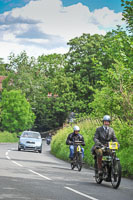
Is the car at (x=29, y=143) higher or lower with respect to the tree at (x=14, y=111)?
lower

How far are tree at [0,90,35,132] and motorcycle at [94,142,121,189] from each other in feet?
211

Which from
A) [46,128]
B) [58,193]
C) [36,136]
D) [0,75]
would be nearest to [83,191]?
[58,193]

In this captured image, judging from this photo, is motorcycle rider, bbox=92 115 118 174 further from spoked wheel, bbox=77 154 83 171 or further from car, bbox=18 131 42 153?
car, bbox=18 131 42 153

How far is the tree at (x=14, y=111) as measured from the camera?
77312 millimetres

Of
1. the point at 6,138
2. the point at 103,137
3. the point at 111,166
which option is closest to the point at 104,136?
the point at 103,137

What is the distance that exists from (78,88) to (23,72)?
1114 inches

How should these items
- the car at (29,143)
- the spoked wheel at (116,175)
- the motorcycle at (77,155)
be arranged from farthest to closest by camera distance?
the car at (29,143) < the motorcycle at (77,155) < the spoked wheel at (116,175)

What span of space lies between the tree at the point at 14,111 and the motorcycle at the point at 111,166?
6419 centimetres

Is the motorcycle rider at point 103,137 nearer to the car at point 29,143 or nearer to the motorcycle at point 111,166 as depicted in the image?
the motorcycle at point 111,166

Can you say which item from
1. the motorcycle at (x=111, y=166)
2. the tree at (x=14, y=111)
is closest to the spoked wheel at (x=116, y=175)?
the motorcycle at (x=111, y=166)

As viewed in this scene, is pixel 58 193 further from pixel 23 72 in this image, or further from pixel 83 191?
pixel 23 72

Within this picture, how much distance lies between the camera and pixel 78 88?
60156 mm

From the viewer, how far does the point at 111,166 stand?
1292cm

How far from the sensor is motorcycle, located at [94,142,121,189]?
12.4 meters
